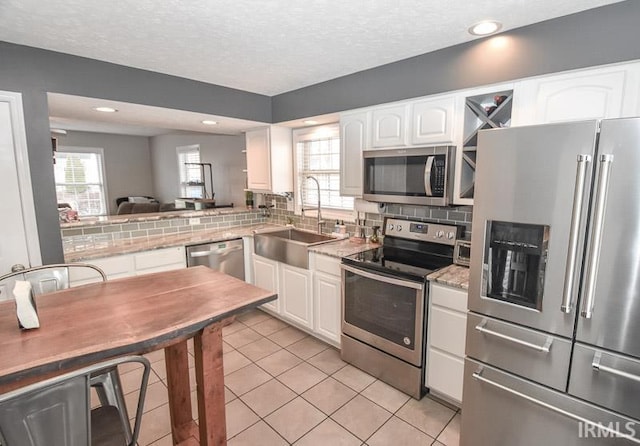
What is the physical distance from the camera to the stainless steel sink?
306cm

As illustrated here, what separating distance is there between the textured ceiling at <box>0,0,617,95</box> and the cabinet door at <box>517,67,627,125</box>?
0.34m

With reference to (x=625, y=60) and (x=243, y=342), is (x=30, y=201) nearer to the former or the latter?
(x=243, y=342)

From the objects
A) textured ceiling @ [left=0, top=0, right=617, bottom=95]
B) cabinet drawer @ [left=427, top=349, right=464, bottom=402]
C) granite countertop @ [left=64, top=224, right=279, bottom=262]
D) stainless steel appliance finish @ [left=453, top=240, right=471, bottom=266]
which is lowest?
cabinet drawer @ [left=427, top=349, right=464, bottom=402]

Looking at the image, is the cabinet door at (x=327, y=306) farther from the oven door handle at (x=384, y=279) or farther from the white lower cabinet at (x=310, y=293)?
the oven door handle at (x=384, y=279)

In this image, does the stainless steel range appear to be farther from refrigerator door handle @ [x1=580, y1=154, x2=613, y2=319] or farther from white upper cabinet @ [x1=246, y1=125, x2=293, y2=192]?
white upper cabinet @ [x1=246, y1=125, x2=293, y2=192]

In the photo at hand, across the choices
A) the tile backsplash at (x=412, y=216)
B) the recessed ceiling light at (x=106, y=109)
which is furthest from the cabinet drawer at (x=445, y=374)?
the recessed ceiling light at (x=106, y=109)

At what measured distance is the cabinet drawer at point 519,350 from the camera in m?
1.48

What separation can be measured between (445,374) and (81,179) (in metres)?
7.85

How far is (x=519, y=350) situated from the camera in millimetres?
1586

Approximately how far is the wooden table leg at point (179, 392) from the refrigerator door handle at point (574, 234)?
1.91 metres

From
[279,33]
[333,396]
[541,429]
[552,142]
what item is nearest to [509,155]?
[552,142]

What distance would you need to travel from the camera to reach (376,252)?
2803mm

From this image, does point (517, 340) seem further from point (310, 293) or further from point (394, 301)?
point (310, 293)

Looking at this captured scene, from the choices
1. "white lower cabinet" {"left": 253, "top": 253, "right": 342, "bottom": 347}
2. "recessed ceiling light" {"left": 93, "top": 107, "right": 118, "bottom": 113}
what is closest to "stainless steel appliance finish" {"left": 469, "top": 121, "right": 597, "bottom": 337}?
"white lower cabinet" {"left": 253, "top": 253, "right": 342, "bottom": 347}
